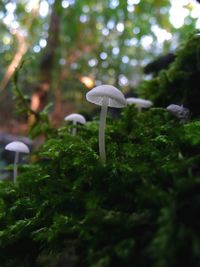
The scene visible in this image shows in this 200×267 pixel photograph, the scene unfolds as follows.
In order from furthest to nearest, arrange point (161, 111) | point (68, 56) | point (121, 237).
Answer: point (68, 56)
point (161, 111)
point (121, 237)

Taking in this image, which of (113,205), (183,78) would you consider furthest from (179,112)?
(113,205)

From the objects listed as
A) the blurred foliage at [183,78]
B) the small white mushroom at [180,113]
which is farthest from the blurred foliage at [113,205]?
the blurred foliage at [183,78]

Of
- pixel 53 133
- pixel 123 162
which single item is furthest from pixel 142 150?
pixel 53 133

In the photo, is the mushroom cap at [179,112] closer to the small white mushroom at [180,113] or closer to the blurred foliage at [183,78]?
the small white mushroom at [180,113]

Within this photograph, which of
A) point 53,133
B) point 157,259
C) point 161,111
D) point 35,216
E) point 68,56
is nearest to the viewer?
point 157,259

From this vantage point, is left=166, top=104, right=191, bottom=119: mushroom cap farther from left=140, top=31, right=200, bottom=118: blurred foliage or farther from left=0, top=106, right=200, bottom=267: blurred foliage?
left=140, top=31, right=200, bottom=118: blurred foliage

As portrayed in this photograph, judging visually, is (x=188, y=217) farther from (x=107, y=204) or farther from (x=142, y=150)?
(x=142, y=150)

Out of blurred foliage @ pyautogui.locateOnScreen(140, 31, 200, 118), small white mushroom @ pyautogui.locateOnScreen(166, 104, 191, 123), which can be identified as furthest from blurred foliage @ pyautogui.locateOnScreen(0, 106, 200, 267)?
blurred foliage @ pyautogui.locateOnScreen(140, 31, 200, 118)

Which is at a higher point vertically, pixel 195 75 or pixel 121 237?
pixel 195 75
